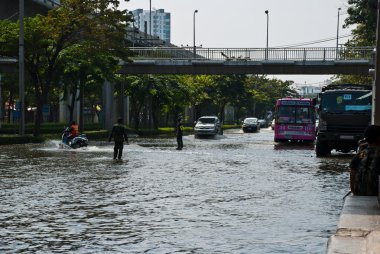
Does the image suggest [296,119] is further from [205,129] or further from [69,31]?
[69,31]

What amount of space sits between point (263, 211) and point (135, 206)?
8.16 ft

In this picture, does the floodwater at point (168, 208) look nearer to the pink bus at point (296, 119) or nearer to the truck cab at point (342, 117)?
the truck cab at point (342, 117)

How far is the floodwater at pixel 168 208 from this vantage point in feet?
31.9

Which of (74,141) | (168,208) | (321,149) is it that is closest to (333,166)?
(321,149)

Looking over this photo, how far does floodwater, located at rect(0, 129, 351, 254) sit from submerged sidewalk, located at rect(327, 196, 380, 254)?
0.51m

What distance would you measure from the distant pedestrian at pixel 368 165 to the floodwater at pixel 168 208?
0.74m

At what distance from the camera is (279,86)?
19238cm

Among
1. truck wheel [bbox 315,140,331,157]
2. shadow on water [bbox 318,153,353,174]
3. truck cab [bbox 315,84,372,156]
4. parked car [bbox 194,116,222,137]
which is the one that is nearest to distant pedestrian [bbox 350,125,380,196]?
shadow on water [bbox 318,153,353,174]

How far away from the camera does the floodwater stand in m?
9.72

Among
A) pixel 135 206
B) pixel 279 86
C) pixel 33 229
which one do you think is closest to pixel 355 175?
pixel 135 206

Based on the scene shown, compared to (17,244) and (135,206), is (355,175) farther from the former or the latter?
(17,244)

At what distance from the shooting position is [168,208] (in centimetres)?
1338

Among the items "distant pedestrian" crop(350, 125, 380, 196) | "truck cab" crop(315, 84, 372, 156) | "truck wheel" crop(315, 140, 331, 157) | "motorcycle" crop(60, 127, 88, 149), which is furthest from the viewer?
"motorcycle" crop(60, 127, 88, 149)

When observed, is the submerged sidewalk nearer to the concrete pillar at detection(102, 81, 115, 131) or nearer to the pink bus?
the pink bus
